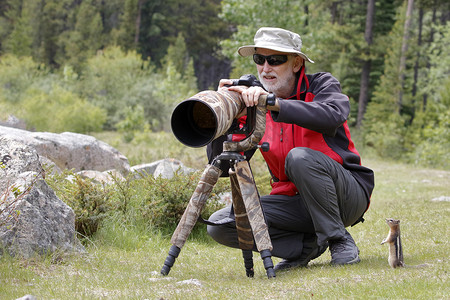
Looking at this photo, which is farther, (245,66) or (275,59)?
(245,66)

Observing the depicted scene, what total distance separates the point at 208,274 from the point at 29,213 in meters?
1.42

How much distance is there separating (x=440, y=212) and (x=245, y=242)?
4.59 metres

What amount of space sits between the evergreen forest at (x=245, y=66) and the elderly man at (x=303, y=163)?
10697mm

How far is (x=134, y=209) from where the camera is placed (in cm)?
620

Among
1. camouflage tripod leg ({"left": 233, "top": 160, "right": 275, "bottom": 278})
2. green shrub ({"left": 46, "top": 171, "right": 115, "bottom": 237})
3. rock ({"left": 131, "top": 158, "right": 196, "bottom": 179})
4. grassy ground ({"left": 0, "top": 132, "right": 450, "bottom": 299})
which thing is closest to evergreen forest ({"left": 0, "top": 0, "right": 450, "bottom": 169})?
rock ({"left": 131, "top": 158, "right": 196, "bottom": 179})

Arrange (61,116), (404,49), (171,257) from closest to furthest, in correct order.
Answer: (171,257)
(61,116)
(404,49)

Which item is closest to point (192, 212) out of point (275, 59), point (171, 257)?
point (171, 257)

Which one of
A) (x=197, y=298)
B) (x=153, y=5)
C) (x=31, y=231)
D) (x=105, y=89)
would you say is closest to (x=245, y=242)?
(x=197, y=298)

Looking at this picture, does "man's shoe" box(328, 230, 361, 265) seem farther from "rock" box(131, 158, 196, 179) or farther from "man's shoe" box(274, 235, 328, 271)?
"rock" box(131, 158, 196, 179)

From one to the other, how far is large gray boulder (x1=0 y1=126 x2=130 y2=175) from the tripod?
5.07 m

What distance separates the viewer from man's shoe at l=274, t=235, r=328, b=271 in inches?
176

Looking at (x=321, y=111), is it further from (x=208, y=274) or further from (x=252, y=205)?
(x=208, y=274)

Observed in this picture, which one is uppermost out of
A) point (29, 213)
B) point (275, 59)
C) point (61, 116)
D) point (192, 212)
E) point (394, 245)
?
point (275, 59)

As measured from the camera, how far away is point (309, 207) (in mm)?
4059
